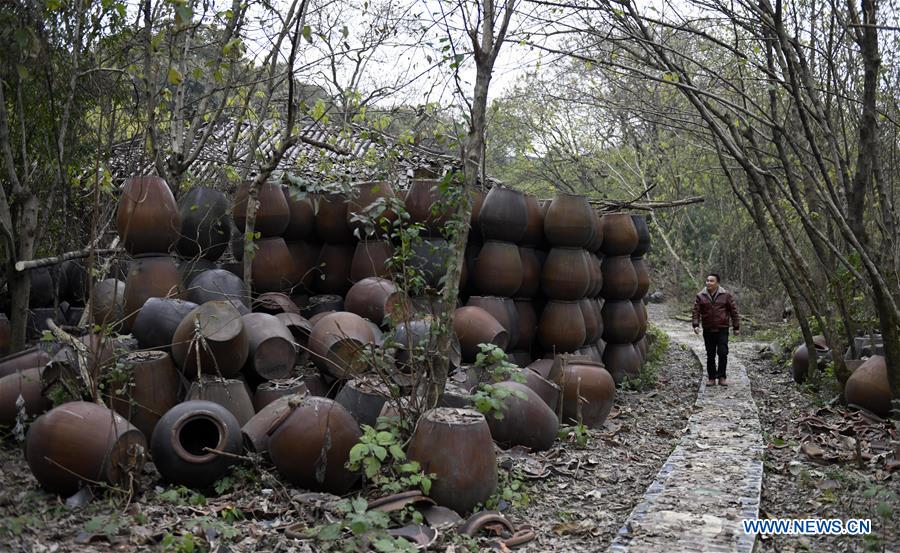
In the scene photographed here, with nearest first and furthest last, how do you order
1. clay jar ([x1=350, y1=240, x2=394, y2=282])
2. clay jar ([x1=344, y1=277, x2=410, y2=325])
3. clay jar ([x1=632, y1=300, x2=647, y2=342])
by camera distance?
clay jar ([x1=344, y1=277, x2=410, y2=325]) < clay jar ([x1=350, y1=240, x2=394, y2=282]) < clay jar ([x1=632, y1=300, x2=647, y2=342])

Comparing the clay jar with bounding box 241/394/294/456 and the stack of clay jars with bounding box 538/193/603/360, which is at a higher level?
the stack of clay jars with bounding box 538/193/603/360

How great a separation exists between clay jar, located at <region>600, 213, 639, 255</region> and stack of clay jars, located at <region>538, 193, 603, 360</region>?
95 centimetres

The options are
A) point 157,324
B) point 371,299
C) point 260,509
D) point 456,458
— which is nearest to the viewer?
point 260,509

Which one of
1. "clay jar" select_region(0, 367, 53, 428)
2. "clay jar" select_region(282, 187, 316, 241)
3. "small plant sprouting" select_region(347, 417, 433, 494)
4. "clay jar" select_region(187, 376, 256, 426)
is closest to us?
"small plant sprouting" select_region(347, 417, 433, 494)

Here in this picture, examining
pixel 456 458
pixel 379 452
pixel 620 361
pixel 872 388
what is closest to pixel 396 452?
pixel 379 452

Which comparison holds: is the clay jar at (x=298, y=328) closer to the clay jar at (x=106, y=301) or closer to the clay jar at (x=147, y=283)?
the clay jar at (x=147, y=283)

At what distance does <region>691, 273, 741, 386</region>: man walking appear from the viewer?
8.99 m

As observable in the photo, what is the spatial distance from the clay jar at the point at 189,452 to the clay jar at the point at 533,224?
436 cm

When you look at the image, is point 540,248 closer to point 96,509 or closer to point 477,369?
point 477,369

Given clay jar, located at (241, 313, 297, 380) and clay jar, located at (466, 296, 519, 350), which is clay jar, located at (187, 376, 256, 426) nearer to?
clay jar, located at (241, 313, 297, 380)

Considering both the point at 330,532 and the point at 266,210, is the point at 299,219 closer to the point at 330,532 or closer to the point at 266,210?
the point at 266,210

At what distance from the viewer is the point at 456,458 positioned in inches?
168

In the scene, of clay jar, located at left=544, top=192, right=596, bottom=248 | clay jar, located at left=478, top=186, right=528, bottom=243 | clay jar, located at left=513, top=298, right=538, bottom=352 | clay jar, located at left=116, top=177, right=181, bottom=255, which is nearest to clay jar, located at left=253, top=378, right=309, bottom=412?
clay jar, located at left=116, top=177, right=181, bottom=255

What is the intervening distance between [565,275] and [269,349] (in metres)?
3.66
